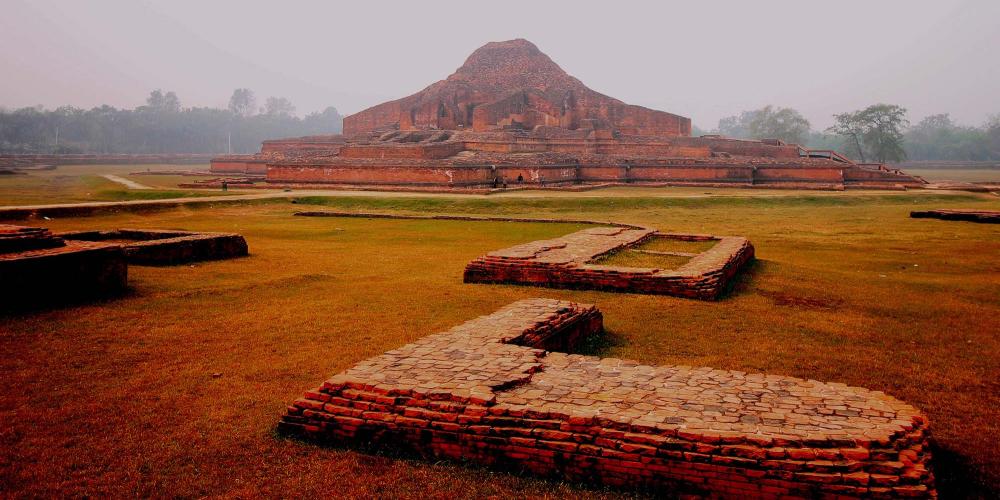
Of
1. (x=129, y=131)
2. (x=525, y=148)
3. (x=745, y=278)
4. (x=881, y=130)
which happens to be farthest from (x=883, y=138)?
(x=129, y=131)

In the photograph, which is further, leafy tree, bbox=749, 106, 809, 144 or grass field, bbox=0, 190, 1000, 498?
leafy tree, bbox=749, 106, 809, 144

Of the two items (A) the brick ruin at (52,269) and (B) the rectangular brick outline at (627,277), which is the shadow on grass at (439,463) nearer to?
(A) the brick ruin at (52,269)

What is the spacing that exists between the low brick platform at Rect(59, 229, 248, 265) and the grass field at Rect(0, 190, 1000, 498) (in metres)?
0.30

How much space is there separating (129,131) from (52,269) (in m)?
60.9

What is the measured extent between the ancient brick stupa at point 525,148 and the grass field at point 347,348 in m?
12.1

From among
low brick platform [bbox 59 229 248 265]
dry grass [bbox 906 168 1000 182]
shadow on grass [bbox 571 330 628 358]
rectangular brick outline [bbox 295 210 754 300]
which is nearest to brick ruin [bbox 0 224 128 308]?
low brick platform [bbox 59 229 248 265]

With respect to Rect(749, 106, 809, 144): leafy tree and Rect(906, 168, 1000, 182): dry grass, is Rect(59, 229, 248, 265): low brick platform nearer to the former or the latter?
Rect(906, 168, 1000, 182): dry grass

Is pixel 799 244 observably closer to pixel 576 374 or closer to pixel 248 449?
pixel 576 374

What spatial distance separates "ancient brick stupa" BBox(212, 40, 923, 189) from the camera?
21469 millimetres

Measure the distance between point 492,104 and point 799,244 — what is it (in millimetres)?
21979

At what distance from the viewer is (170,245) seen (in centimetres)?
737

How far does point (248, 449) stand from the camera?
2895 millimetres

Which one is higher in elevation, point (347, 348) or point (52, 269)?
point (52, 269)

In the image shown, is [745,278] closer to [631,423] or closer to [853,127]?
[631,423]
